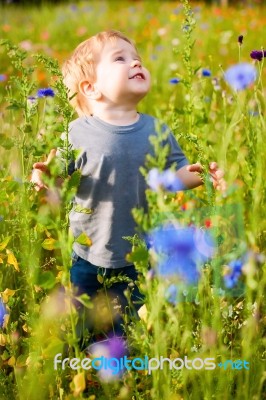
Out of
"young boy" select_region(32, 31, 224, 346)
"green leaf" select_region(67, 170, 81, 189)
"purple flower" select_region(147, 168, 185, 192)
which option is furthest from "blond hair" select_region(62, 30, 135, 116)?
"purple flower" select_region(147, 168, 185, 192)

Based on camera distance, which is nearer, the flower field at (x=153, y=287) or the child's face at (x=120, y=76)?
the flower field at (x=153, y=287)

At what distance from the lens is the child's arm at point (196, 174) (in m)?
1.39

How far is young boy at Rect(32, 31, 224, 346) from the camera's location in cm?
145

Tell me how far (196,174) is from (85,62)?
15.6 inches

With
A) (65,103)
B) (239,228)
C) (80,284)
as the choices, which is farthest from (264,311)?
(65,103)

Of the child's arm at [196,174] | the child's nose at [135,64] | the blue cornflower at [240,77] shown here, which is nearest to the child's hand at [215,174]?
the child's arm at [196,174]

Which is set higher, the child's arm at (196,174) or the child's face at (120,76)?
the child's face at (120,76)

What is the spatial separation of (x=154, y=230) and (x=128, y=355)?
50 centimetres

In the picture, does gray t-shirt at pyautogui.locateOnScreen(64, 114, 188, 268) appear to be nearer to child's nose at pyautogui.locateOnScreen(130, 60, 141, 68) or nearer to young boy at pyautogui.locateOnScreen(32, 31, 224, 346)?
young boy at pyautogui.locateOnScreen(32, 31, 224, 346)

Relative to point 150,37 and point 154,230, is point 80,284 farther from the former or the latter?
point 150,37

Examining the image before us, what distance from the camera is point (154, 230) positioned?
40.2 inches

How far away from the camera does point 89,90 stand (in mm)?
1511

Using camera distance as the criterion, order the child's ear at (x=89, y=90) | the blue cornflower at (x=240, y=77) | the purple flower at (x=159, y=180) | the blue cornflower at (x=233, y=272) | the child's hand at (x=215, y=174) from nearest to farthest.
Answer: the purple flower at (x=159, y=180)
the blue cornflower at (x=233, y=272)
the child's hand at (x=215, y=174)
the child's ear at (x=89, y=90)
the blue cornflower at (x=240, y=77)

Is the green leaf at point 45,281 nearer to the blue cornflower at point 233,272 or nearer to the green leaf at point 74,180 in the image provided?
the green leaf at point 74,180
